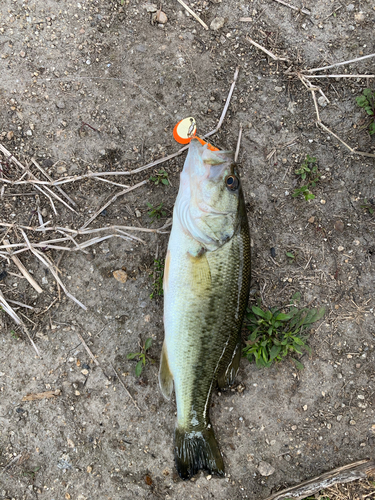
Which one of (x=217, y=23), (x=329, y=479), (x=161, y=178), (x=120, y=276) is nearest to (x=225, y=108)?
(x=217, y=23)

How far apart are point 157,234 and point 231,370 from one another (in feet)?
4.74

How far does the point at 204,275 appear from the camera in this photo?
9.34ft

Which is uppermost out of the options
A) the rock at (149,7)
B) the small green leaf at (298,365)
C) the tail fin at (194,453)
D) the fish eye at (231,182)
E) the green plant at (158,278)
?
the rock at (149,7)

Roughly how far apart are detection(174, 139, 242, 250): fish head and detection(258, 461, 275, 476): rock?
2.22 m

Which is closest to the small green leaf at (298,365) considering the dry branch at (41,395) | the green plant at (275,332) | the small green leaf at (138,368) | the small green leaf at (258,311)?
the green plant at (275,332)

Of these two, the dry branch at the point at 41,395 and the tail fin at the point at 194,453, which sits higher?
the dry branch at the point at 41,395

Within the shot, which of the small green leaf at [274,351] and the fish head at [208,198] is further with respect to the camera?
the small green leaf at [274,351]

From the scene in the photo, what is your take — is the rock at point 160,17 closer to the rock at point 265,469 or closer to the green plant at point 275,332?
the green plant at point 275,332

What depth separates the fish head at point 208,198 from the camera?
286cm

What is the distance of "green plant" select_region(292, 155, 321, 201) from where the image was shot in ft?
11.0

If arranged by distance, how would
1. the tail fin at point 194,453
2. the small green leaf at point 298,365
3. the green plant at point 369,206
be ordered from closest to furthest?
1. the tail fin at point 194,453
2. the small green leaf at point 298,365
3. the green plant at point 369,206

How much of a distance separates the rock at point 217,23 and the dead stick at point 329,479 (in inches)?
176

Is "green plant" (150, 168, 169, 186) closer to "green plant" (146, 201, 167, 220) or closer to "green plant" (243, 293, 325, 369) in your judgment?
"green plant" (146, 201, 167, 220)

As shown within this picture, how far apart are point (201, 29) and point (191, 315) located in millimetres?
2772
